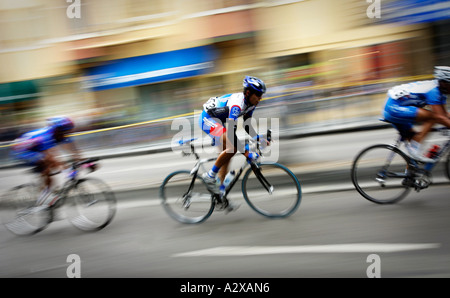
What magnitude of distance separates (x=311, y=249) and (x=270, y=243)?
0.44 meters

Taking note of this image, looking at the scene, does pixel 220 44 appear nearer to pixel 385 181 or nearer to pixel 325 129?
pixel 325 129

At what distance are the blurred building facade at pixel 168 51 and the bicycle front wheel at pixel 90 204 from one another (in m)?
7.04

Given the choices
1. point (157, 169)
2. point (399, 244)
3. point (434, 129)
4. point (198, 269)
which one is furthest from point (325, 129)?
point (198, 269)

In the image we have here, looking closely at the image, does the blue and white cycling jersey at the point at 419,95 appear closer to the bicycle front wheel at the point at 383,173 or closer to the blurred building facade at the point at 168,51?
the bicycle front wheel at the point at 383,173

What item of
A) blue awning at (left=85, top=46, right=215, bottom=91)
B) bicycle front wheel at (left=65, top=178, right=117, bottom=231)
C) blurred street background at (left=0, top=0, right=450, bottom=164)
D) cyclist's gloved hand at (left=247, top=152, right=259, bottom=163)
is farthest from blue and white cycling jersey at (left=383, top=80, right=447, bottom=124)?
blue awning at (left=85, top=46, right=215, bottom=91)

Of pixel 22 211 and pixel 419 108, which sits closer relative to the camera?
pixel 419 108

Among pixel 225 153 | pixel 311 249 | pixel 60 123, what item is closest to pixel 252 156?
pixel 225 153

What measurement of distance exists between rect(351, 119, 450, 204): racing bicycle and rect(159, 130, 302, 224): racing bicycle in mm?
916

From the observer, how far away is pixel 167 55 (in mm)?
12656

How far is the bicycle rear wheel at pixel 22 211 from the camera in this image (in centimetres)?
457

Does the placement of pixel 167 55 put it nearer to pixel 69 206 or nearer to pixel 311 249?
pixel 69 206

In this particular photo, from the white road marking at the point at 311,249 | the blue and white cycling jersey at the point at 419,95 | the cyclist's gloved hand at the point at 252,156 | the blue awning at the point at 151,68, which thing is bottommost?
the white road marking at the point at 311,249

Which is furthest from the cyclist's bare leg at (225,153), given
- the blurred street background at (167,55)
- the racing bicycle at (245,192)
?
the blurred street background at (167,55)
